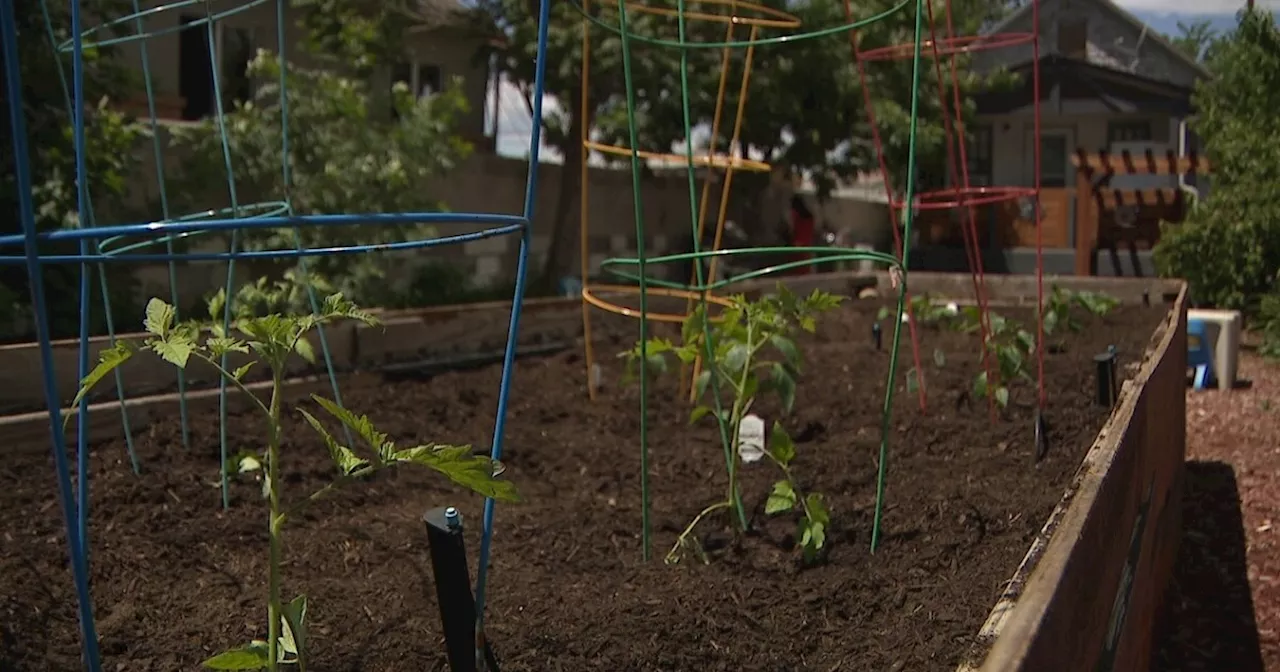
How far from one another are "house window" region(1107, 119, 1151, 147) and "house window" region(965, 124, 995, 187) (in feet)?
5.31

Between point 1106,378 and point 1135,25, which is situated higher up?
point 1135,25

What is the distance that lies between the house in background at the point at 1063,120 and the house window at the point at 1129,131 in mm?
14

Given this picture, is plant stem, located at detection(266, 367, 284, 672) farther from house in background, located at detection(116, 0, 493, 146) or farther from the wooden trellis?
the wooden trellis

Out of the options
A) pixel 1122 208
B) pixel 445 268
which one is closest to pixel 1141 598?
pixel 445 268

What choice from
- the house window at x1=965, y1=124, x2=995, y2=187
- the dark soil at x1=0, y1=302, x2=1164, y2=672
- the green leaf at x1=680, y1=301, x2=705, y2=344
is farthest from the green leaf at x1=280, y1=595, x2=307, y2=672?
the house window at x1=965, y1=124, x2=995, y2=187

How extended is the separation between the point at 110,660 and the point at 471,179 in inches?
327

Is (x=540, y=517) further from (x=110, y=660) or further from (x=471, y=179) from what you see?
(x=471, y=179)

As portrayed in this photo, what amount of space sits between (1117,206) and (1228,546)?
826 centimetres

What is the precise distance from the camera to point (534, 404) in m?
4.20

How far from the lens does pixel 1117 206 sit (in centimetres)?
1152

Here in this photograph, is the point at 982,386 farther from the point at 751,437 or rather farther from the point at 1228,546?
the point at 1228,546

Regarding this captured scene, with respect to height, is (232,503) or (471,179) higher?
(471,179)

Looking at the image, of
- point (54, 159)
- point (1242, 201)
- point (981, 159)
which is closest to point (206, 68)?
point (54, 159)

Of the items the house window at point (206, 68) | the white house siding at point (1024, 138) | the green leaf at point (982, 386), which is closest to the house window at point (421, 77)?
the house window at point (206, 68)
